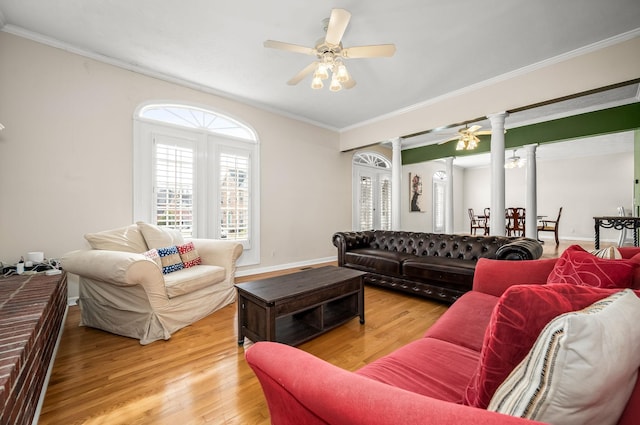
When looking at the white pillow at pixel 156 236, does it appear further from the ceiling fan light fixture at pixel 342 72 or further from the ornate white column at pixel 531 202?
the ornate white column at pixel 531 202

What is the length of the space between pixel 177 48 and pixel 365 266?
346 cm

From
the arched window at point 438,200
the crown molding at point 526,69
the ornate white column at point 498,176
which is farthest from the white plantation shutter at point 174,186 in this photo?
the arched window at point 438,200

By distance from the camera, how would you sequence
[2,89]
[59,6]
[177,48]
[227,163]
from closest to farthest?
[59,6], [2,89], [177,48], [227,163]

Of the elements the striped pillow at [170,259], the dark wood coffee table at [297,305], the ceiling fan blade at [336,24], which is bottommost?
the dark wood coffee table at [297,305]

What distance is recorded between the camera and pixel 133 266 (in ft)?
6.63

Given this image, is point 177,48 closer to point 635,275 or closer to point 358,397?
point 358,397

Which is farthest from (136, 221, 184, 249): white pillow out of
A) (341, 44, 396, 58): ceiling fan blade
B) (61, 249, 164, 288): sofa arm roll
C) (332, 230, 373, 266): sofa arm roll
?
(341, 44, 396, 58): ceiling fan blade

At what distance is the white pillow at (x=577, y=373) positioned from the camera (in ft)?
1.52

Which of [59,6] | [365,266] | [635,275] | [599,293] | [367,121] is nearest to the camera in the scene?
[599,293]

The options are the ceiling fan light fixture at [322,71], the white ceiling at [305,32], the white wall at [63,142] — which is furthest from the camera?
the white wall at [63,142]

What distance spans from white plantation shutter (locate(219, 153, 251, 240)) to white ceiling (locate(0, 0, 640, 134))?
45.1 inches

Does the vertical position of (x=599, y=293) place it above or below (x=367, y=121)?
below

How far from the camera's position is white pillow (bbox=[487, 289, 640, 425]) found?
46 centimetres

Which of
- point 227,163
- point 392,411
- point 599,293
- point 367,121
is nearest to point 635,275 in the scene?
point 599,293
